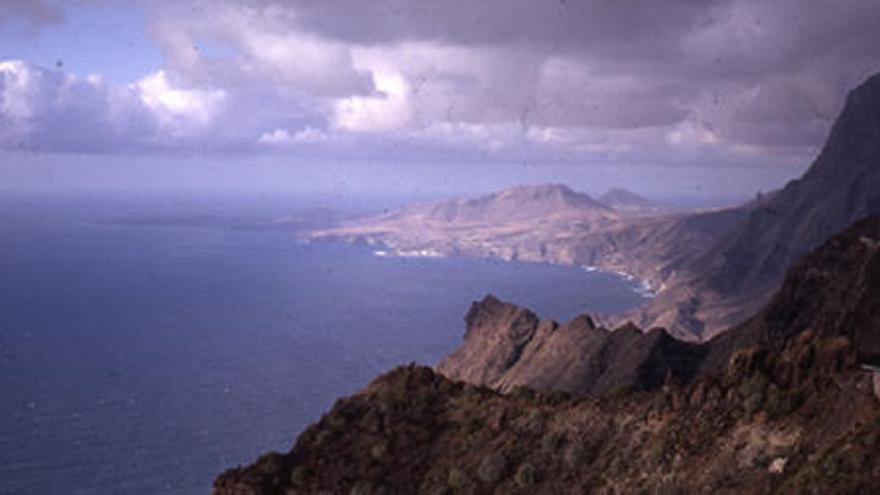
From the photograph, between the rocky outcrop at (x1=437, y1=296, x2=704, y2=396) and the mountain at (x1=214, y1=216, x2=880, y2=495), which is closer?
the mountain at (x1=214, y1=216, x2=880, y2=495)

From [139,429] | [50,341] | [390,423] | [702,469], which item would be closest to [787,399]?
[702,469]

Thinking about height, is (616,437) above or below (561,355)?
above

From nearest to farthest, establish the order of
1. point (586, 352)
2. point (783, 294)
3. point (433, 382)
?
1. point (433, 382)
2. point (783, 294)
3. point (586, 352)

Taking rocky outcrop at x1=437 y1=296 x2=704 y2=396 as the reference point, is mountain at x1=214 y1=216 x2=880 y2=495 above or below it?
above

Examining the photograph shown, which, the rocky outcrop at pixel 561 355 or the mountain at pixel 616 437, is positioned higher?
the mountain at pixel 616 437

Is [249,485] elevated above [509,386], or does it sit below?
above

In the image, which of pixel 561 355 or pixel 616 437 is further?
pixel 561 355

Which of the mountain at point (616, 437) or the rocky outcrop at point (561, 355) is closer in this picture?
the mountain at point (616, 437)

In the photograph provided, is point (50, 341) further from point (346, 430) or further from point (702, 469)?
point (702, 469)
